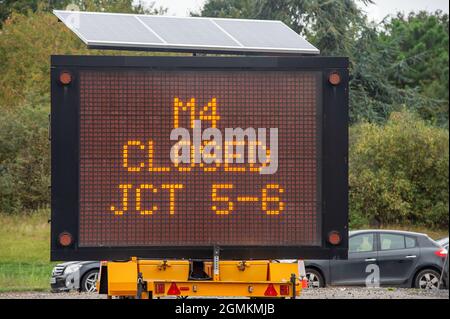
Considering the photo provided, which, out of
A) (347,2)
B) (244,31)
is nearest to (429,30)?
(347,2)

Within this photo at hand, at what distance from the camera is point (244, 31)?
11227mm

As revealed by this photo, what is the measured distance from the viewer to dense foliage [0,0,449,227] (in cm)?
2925

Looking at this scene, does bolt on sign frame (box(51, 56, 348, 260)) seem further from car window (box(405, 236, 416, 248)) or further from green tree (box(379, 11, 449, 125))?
green tree (box(379, 11, 449, 125))

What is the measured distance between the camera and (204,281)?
28.2 ft

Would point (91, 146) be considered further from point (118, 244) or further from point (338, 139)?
point (338, 139)

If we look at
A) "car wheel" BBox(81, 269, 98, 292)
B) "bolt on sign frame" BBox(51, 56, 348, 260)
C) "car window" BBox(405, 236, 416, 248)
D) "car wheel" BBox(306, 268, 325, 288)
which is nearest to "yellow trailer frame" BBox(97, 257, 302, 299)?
"bolt on sign frame" BBox(51, 56, 348, 260)

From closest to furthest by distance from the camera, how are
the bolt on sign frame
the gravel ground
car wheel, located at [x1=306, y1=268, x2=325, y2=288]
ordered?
1. the bolt on sign frame
2. the gravel ground
3. car wheel, located at [x1=306, y1=268, x2=325, y2=288]

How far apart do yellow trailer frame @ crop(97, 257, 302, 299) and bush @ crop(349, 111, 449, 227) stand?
68.5ft

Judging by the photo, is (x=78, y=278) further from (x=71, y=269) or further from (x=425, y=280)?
(x=425, y=280)

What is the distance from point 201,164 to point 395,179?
22.8 m

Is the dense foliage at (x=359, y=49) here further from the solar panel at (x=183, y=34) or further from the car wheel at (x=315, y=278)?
the solar panel at (x=183, y=34)

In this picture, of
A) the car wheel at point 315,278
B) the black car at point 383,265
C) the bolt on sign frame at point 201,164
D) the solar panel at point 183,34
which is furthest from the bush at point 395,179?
the bolt on sign frame at point 201,164

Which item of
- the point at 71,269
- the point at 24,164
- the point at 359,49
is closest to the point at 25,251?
the point at 24,164

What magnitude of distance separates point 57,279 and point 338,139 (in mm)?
11212
